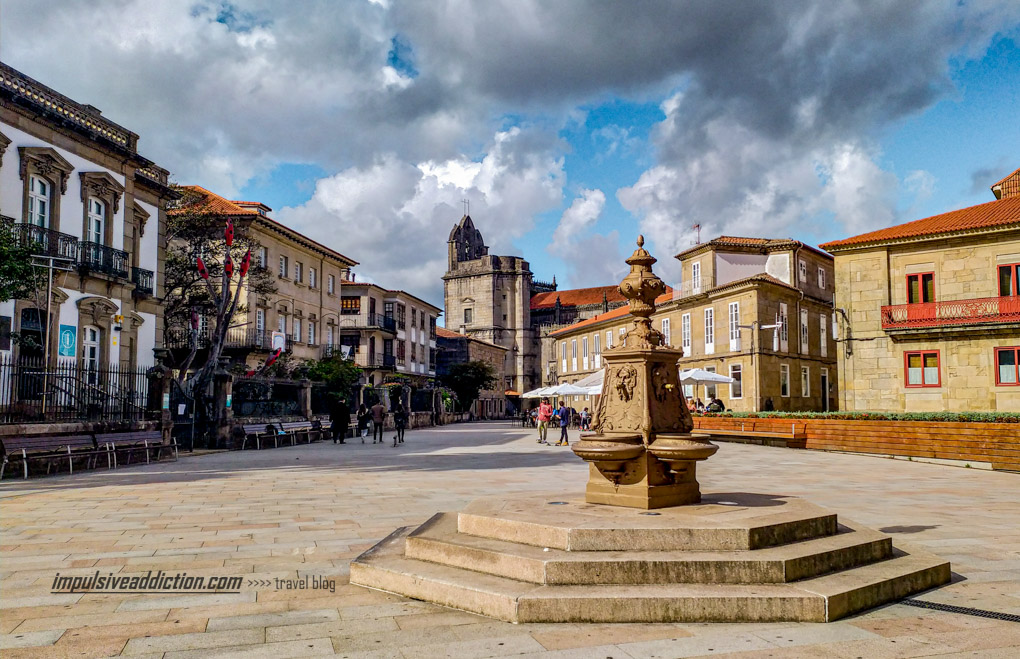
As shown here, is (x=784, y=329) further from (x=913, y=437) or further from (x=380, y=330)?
(x=380, y=330)

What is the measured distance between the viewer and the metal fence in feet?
54.3

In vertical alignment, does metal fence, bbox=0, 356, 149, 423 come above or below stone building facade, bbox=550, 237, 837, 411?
below

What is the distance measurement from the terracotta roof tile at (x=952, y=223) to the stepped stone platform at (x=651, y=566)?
2377cm

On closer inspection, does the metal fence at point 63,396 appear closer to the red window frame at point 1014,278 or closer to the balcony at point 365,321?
the red window frame at point 1014,278

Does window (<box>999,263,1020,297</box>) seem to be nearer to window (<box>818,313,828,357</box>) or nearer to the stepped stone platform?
window (<box>818,313,828,357</box>)

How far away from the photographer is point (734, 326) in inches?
1457

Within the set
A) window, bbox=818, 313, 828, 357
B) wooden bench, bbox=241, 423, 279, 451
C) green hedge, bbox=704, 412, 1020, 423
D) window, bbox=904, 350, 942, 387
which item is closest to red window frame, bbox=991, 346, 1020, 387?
window, bbox=904, 350, 942, 387

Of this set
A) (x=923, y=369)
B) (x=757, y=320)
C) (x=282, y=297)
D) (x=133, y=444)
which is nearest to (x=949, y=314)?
(x=923, y=369)

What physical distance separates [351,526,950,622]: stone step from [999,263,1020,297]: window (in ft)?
80.3

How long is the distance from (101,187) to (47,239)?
116 inches

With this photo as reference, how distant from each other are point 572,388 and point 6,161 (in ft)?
70.0

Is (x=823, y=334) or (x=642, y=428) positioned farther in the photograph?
(x=823, y=334)

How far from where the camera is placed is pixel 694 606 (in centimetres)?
498

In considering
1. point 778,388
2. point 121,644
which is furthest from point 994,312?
point 121,644
